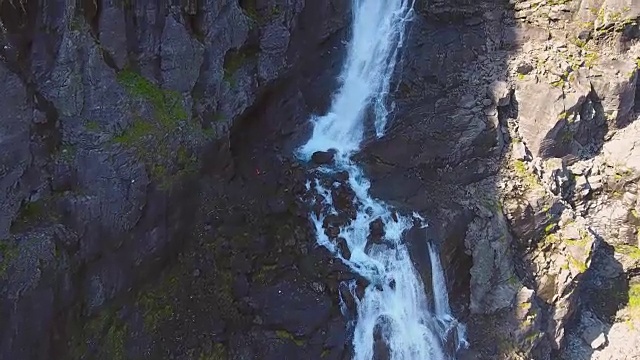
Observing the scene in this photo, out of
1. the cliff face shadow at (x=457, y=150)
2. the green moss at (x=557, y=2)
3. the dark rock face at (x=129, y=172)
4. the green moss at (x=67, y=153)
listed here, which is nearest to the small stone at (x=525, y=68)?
the cliff face shadow at (x=457, y=150)

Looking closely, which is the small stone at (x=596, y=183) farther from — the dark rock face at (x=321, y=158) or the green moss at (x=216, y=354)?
the green moss at (x=216, y=354)

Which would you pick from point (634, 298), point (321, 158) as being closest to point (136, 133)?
point (321, 158)

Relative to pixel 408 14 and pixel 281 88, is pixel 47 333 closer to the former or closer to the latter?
pixel 281 88

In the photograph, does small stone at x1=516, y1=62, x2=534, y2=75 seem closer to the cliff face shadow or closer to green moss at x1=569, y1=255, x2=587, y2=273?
the cliff face shadow

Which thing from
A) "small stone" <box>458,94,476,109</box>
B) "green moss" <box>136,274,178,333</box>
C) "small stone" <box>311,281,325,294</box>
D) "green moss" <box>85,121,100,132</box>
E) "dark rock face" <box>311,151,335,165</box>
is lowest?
"green moss" <box>136,274,178,333</box>

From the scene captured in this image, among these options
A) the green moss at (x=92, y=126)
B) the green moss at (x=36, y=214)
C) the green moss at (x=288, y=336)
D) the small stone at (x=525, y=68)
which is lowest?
the green moss at (x=288, y=336)

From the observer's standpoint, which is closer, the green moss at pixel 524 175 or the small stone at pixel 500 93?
the green moss at pixel 524 175

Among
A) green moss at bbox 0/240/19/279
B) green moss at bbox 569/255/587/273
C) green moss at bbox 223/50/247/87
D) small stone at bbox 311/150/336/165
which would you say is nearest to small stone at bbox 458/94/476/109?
small stone at bbox 311/150/336/165

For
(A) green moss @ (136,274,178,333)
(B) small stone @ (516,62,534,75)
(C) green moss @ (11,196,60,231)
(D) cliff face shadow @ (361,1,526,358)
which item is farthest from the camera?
(B) small stone @ (516,62,534,75)
